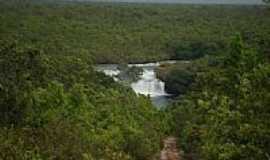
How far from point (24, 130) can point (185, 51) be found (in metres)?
64.8

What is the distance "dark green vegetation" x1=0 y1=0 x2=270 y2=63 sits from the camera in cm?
8219

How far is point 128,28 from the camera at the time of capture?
10050 cm

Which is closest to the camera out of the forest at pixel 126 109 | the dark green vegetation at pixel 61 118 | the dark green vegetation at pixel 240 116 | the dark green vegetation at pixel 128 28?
the dark green vegetation at pixel 240 116

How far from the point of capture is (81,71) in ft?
159

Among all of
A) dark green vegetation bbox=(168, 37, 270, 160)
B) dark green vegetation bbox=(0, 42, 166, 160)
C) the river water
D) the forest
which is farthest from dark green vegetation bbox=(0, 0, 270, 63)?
dark green vegetation bbox=(168, 37, 270, 160)

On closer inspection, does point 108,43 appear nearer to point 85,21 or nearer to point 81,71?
point 85,21

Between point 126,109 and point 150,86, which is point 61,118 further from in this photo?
point 150,86

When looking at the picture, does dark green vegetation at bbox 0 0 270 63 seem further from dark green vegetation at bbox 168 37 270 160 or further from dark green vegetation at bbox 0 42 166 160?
dark green vegetation at bbox 168 37 270 160

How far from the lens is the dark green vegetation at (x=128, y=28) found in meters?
82.2

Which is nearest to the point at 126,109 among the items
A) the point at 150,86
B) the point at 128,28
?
the point at 150,86

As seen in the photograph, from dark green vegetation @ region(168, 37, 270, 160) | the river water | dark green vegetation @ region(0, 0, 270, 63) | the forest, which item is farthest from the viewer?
dark green vegetation @ region(0, 0, 270, 63)

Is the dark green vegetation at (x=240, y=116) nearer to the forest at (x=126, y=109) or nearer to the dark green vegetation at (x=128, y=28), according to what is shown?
the forest at (x=126, y=109)

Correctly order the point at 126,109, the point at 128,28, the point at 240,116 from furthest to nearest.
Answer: the point at 128,28 < the point at 126,109 < the point at 240,116

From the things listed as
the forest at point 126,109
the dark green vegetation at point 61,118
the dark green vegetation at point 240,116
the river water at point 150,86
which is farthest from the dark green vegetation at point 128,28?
the dark green vegetation at point 240,116
